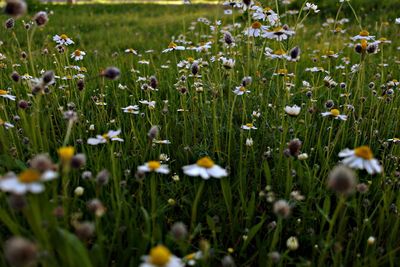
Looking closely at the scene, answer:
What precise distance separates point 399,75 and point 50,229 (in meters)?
2.78

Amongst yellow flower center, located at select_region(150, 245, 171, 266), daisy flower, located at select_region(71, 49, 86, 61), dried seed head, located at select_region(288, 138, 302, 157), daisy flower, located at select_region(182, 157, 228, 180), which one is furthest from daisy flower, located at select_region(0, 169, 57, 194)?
daisy flower, located at select_region(71, 49, 86, 61)

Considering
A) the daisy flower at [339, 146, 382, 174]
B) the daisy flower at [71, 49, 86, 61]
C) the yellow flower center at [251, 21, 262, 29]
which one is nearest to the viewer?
the daisy flower at [339, 146, 382, 174]

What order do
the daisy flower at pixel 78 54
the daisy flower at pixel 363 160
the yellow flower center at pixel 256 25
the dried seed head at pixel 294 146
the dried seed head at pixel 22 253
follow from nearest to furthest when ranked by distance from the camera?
the dried seed head at pixel 22 253
the daisy flower at pixel 363 160
the dried seed head at pixel 294 146
the yellow flower center at pixel 256 25
the daisy flower at pixel 78 54

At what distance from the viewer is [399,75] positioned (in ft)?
10.1

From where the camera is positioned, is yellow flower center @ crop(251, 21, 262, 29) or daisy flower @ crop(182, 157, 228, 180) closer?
daisy flower @ crop(182, 157, 228, 180)

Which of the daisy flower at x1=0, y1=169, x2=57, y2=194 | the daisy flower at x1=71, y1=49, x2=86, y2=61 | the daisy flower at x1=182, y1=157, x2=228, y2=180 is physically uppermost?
the daisy flower at x1=0, y1=169, x2=57, y2=194

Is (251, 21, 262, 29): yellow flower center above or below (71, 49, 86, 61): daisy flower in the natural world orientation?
above

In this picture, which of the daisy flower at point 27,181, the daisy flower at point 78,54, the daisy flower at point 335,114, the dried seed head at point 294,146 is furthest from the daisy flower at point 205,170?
the daisy flower at point 78,54

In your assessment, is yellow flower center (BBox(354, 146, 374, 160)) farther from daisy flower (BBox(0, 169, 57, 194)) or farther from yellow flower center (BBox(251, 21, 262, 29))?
yellow flower center (BBox(251, 21, 262, 29))

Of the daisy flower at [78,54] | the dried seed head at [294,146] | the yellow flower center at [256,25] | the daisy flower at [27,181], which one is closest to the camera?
the daisy flower at [27,181]

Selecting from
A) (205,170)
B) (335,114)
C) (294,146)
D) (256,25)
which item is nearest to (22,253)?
(205,170)

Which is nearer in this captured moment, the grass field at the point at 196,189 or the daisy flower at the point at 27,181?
the daisy flower at the point at 27,181

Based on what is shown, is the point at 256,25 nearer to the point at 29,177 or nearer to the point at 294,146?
the point at 294,146

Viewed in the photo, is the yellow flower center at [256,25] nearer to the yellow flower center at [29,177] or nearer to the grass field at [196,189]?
the grass field at [196,189]
